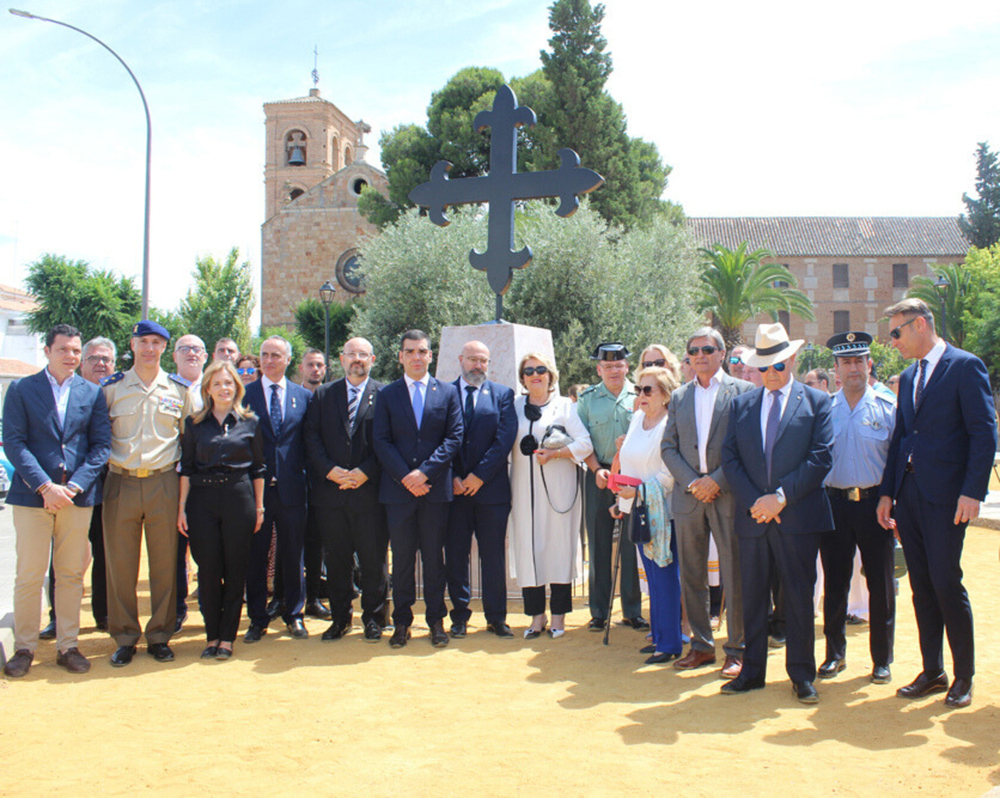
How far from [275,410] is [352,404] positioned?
24.1 inches

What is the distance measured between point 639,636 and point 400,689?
78.3 inches

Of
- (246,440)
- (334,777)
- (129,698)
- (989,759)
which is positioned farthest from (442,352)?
(989,759)

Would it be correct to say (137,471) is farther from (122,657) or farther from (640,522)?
(640,522)

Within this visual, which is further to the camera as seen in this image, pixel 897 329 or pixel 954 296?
pixel 954 296

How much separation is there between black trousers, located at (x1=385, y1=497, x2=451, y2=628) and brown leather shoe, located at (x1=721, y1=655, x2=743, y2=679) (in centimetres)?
198

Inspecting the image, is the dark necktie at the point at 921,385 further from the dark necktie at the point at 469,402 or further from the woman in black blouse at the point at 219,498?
the woman in black blouse at the point at 219,498

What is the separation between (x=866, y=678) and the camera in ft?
16.0

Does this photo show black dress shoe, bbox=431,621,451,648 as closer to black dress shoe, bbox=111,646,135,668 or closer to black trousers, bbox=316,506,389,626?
black trousers, bbox=316,506,389,626

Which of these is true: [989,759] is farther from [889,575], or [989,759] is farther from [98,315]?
[98,315]

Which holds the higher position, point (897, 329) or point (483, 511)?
point (897, 329)

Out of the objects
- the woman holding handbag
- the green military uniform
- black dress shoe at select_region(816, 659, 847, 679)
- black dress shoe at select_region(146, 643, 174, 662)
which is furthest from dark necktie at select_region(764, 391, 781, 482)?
black dress shoe at select_region(146, 643, 174, 662)

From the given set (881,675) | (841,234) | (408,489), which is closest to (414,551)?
(408,489)

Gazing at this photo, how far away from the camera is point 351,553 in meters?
5.98

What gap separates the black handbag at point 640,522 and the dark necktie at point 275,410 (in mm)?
2630
